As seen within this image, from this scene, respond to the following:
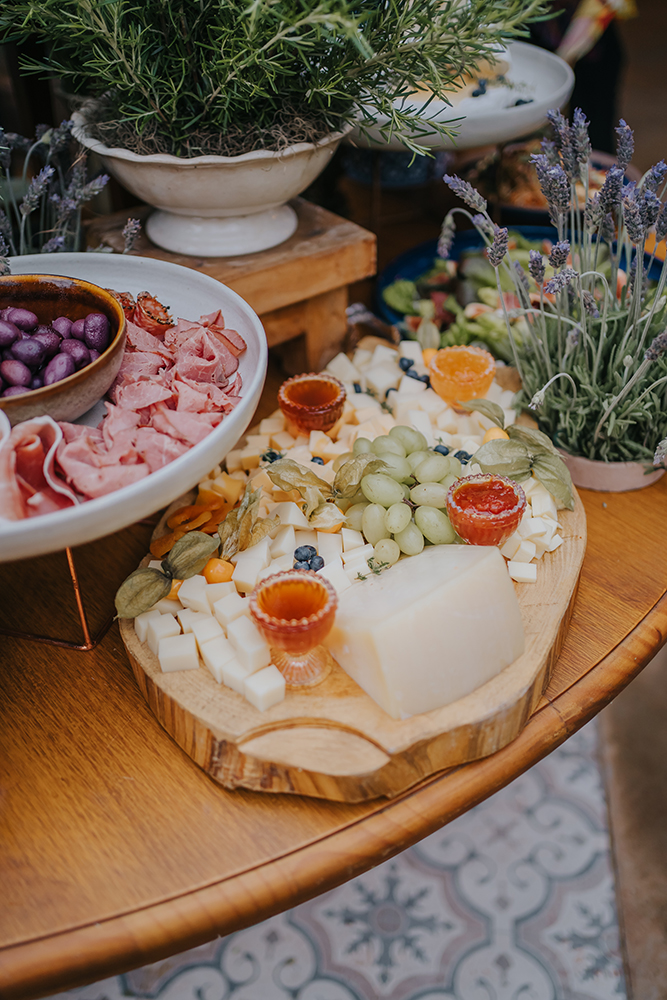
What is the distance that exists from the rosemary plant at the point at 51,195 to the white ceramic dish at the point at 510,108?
1.12ft

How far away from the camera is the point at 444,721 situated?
629 mm

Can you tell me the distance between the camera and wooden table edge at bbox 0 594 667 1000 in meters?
A: 0.55

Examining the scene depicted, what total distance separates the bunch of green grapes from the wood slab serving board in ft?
0.46

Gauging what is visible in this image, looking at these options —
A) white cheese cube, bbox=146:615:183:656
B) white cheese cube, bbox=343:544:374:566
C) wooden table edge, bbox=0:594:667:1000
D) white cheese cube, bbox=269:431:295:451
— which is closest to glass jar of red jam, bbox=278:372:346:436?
white cheese cube, bbox=269:431:295:451

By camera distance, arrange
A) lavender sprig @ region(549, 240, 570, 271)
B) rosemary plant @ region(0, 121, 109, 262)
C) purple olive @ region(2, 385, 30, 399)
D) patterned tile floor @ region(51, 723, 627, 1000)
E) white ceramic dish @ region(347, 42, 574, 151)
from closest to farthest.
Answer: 1. purple olive @ region(2, 385, 30, 399)
2. lavender sprig @ region(549, 240, 570, 271)
3. rosemary plant @ region(0, 121, 109, 262)
4. white ceramic dish @ region(347, 42, 574, 151)
5. patterned tile floor @ region(51, 723, 627, 1000)

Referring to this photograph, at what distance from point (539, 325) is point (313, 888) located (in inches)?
28.1

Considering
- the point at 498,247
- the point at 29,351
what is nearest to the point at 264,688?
the point at 29,351

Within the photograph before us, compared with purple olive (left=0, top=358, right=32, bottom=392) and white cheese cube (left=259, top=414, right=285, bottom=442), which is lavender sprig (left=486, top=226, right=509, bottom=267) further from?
purple olive (left=0, top=358, right=32, bottom=392)

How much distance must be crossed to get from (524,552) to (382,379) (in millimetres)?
364

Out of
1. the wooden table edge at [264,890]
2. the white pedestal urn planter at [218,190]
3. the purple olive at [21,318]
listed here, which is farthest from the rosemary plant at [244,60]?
the wooden table edge at [264,890]

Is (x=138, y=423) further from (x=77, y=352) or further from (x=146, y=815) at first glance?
(x=146, y=815)

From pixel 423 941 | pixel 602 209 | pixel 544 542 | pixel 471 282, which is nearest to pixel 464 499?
pixel 544 542

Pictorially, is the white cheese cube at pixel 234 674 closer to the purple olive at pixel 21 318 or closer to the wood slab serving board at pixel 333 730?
the wood slab serving board at pixel 333 730

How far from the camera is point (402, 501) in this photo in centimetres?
79
